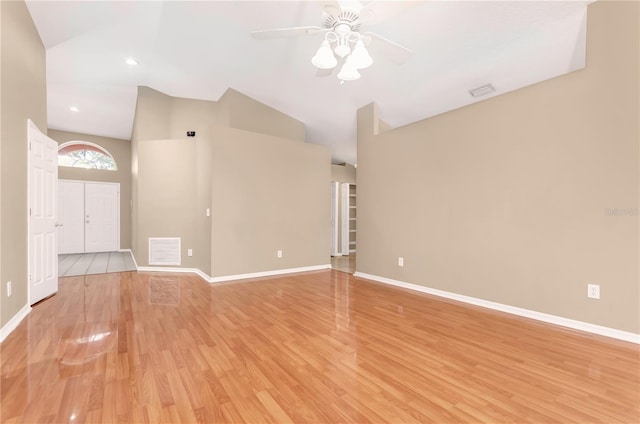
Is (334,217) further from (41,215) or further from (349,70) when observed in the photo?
(41,215)

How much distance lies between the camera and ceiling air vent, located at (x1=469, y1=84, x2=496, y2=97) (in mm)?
3747

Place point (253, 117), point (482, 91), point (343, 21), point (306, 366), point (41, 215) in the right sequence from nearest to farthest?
point (306, 366) → point (343, 21) → point (41, 215) → point (482, 91) → point (253, 117)

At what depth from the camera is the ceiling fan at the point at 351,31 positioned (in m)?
2.10

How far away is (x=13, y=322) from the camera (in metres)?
2.72

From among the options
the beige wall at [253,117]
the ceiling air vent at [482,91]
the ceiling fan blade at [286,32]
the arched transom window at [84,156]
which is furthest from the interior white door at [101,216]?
the ceiling air vent at [482,91]

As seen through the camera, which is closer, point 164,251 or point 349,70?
point 349,70

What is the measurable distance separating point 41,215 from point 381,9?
4505 mm

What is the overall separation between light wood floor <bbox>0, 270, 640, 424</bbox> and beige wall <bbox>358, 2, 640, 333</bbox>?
1.47 feet

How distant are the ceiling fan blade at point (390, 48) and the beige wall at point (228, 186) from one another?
2960 mm

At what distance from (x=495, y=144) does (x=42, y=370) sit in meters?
4.68

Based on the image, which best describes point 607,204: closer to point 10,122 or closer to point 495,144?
point 495,144

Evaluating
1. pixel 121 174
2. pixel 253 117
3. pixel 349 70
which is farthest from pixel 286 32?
pixel 121 174

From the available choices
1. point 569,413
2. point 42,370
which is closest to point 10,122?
point 42,370

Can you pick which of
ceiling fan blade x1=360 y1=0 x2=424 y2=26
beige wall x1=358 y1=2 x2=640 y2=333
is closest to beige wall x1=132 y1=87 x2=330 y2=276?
beige wall x1=358 y1=2 x2=640 y2=333
